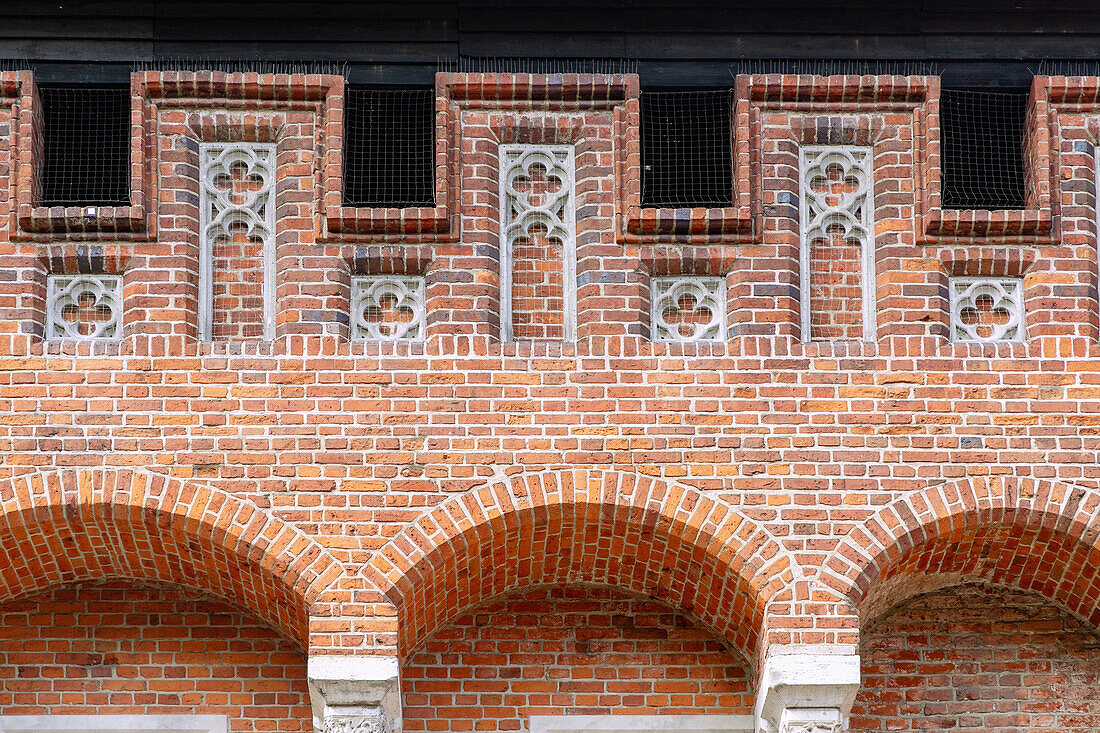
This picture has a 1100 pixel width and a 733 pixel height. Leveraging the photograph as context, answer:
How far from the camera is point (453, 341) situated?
9.31 m

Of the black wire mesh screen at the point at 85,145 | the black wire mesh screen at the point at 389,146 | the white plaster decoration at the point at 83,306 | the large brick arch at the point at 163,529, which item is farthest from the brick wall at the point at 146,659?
the black wire mesh screen at the point at 389,146

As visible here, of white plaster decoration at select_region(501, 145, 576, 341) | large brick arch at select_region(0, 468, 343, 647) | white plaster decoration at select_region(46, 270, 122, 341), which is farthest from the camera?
white plaster decoration at select_region(501, 145, 576, 341)

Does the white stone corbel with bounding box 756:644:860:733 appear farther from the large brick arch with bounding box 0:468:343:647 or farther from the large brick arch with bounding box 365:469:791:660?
the large brick arch with bounding box 0:468:343:647

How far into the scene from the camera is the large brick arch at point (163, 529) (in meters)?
9.01

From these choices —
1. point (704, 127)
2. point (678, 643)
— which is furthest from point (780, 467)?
point (704, 127)

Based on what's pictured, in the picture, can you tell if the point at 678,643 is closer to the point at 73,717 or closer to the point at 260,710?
the point at 260,710

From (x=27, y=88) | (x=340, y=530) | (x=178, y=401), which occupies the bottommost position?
(x=340, y=530)

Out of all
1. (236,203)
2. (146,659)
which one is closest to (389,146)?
(236,203)

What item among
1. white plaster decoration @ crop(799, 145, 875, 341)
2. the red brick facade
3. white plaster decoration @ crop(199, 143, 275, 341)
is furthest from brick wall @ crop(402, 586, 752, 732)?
white plaster decoration @ crop(199, 143, 275, 341)

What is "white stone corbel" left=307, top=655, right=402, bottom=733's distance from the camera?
8.85 metres

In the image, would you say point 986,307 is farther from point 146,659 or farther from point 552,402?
point 146,659

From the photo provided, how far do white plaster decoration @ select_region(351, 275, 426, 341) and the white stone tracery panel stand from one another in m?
1.22

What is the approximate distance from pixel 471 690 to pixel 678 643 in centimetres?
113

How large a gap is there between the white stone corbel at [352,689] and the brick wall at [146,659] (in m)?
0.77
